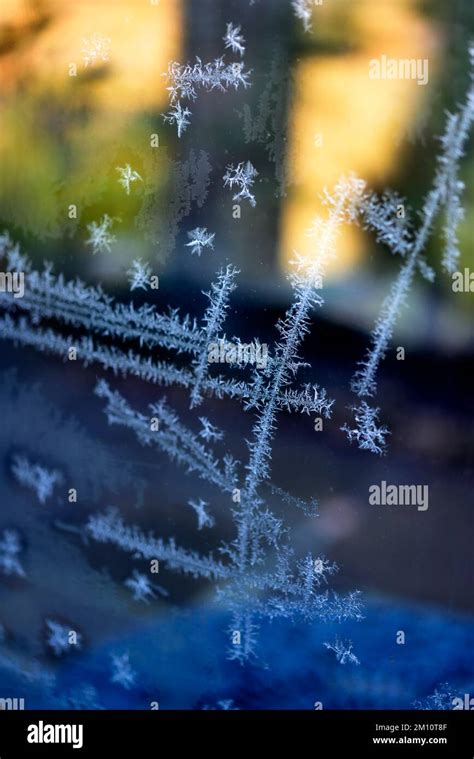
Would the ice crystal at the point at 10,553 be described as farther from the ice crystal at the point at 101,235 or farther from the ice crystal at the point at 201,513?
the ice crystal at the point at 101,235

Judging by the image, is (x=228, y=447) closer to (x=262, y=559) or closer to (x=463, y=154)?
(x=262, y=559)

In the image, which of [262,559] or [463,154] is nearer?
[463,154]

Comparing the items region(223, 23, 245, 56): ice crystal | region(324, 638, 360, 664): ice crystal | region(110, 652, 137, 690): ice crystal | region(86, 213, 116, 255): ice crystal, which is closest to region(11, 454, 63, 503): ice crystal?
region(110, 652, 137, 690): ice crystal

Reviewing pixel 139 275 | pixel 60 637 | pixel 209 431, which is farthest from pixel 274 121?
pixel 60 637

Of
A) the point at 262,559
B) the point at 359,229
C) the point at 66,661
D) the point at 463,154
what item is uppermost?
the point at 463,154

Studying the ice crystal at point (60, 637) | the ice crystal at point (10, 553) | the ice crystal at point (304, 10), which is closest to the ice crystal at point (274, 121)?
the ice crystal at point (304, 10)
